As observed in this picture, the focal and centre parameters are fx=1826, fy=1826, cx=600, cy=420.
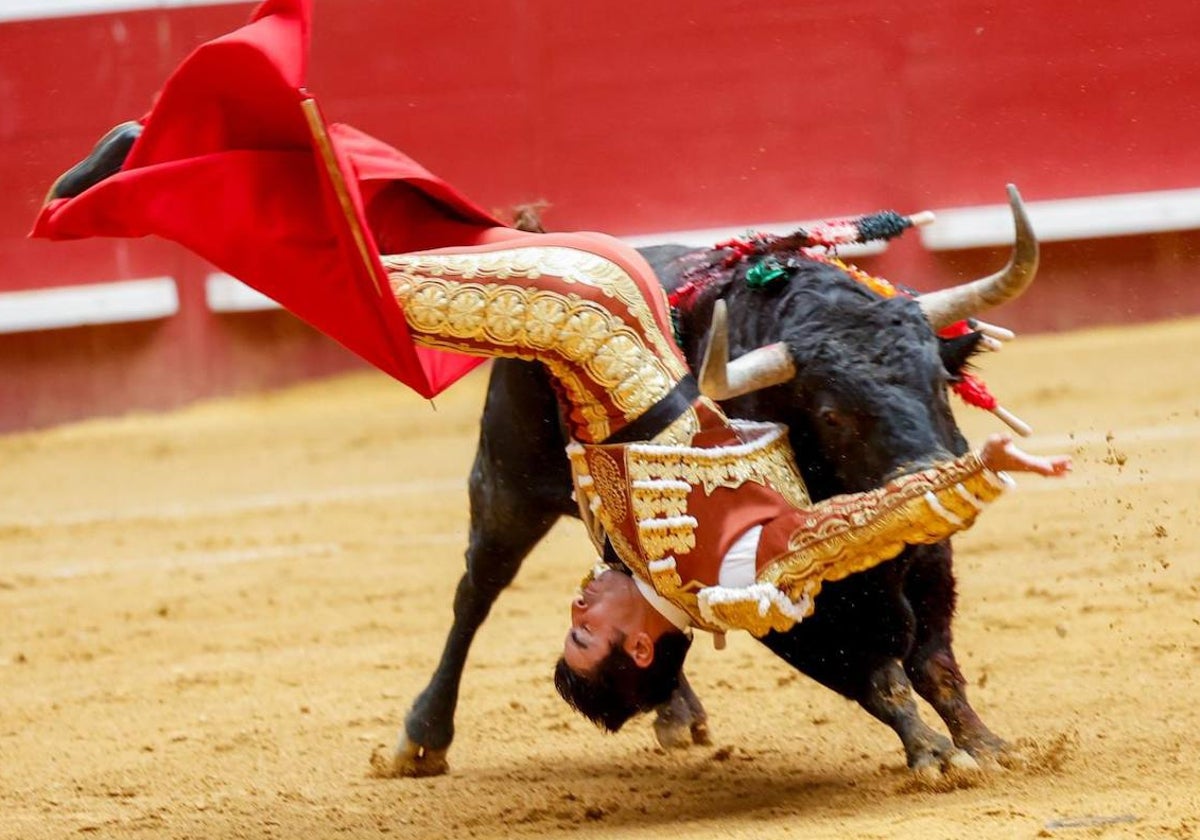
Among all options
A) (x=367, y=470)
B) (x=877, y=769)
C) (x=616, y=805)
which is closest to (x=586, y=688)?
(x=616, y=805)

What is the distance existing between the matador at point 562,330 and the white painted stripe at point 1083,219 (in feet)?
15.2

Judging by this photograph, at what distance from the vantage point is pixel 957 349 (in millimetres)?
2645

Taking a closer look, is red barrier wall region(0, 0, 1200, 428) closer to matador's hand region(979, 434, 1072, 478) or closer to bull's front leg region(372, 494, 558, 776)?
bull's front leg region(372, 494, 558, 776)

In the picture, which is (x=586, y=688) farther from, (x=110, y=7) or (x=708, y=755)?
(x=110, y=7)

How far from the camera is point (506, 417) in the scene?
3.18 meters

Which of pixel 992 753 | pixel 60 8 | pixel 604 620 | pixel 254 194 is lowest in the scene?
pixel 992 753

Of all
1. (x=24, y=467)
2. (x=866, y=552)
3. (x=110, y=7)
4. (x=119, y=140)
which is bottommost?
(x=24, y=467)

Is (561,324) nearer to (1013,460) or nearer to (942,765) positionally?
(1013,460)

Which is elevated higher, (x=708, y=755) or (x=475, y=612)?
(x=475, y=612)

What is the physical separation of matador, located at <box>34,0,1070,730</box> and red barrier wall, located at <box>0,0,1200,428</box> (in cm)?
450

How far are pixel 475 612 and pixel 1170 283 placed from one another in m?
4.90

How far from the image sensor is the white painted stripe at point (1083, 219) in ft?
23.8

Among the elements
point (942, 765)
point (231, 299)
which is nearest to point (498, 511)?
point (942, 765)

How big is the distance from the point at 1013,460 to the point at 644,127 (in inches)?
209
